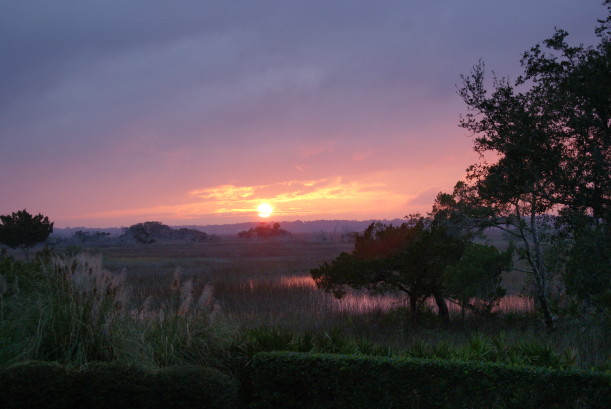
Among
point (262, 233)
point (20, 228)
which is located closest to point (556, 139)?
point (20, 228)

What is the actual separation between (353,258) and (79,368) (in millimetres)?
13115

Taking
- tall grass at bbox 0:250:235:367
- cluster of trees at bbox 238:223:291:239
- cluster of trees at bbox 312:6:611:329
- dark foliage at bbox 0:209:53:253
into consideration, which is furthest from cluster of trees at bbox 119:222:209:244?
tall grass at bbox 0:250:235:367

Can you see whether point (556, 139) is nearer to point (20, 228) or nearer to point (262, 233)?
point (20, 228)

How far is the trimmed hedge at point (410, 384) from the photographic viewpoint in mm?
7359

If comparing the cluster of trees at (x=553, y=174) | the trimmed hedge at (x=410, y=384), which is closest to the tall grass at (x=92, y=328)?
the trimmed hedge at (x=410, y=384)

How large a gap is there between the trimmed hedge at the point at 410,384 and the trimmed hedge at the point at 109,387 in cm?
97

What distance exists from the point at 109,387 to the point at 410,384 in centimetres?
437

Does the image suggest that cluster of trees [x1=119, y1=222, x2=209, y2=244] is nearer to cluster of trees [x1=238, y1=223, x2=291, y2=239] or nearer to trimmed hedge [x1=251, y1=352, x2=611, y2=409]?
cluster of trees [x1=238, y1=223, x2=291, y2=239]

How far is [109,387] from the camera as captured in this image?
23.7 feet

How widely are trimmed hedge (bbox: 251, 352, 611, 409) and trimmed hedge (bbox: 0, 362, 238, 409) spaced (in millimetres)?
968

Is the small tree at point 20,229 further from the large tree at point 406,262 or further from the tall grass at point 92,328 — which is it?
the tall grass at point 92,328

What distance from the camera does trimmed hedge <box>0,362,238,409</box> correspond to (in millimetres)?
7133

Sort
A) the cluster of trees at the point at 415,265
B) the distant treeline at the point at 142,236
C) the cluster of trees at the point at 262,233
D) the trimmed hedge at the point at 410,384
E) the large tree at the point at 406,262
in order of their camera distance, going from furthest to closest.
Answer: the cluster of trees at the point at 262,233, the distant treeline at the point at 142,236, the large tree at the point at 406,262, the cluster of trees at the point at 415,265, the trimmed hedge at the point at 410,384

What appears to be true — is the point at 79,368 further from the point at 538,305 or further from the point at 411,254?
the point at 538,305
